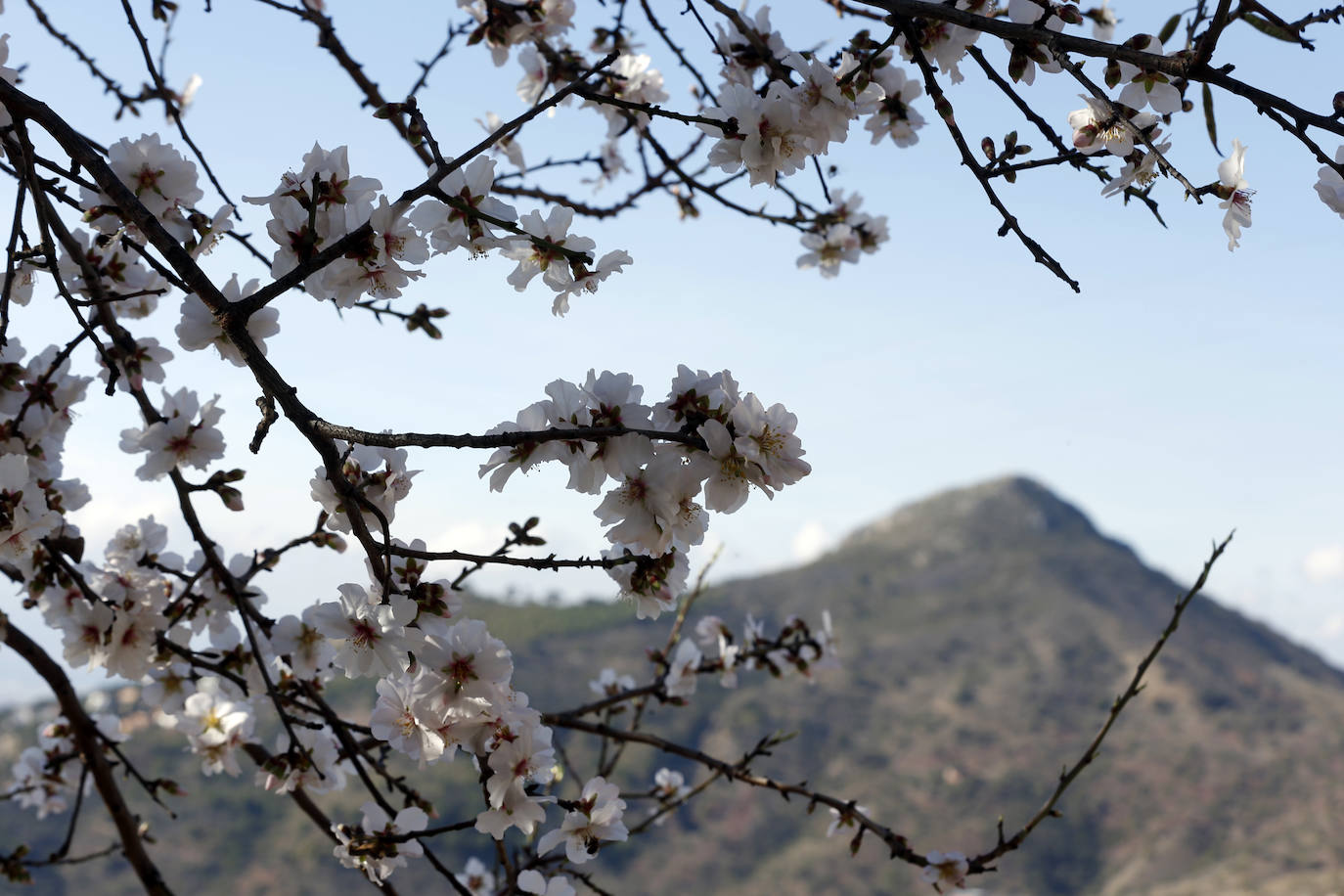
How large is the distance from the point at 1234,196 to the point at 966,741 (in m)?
52.2

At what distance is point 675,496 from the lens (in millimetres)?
1313

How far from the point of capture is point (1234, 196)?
1.80 meters

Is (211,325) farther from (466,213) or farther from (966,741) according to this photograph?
(966,741)

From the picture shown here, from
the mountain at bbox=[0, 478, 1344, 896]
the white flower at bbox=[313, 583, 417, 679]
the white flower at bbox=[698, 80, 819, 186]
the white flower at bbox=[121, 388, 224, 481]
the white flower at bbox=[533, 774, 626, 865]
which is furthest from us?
the mountain at bbox=[0, 478, 1344, 896]

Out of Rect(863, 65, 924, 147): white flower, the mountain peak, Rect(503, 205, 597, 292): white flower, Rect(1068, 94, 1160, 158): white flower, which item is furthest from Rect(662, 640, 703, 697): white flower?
the mountain peak

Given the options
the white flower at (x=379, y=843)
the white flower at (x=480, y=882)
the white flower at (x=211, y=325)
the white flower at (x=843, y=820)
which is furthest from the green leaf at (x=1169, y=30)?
the white flower at (x=480, y=882)

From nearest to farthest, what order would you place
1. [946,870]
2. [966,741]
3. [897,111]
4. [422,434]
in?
[422,434]
[897,111]
[946,870]
[966,741]

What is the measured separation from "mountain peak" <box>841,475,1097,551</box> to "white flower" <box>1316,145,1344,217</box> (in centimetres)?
6636

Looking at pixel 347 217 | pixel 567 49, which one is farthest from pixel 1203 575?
pixel 567 49

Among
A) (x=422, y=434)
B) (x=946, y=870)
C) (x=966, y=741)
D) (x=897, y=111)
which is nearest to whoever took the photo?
(x=422, y=434)

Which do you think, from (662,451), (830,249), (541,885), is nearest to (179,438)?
(541,885)

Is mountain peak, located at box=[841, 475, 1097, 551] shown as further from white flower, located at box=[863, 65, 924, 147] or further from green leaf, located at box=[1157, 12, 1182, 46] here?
green leaf, located at box=[1157, 12, 1182, 46]

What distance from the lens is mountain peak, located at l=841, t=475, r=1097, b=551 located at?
67000 mm

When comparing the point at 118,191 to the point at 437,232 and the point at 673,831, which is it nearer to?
the point at 437,232
